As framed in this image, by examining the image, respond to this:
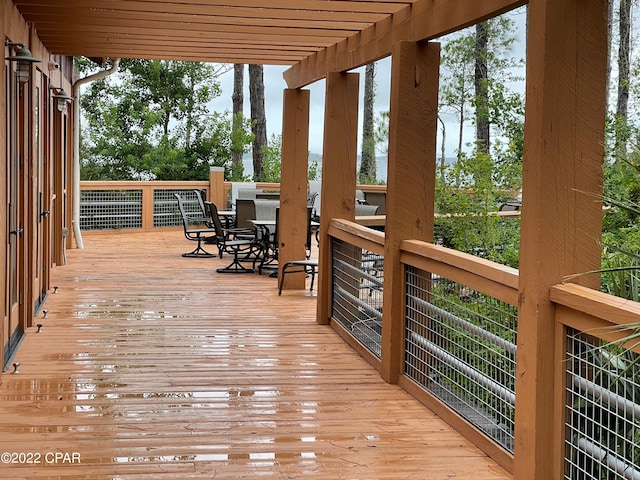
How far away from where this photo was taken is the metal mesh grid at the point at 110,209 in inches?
606

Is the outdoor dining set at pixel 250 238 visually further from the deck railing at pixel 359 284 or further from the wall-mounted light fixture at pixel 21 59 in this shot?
the wall-mounted light fixture at pixel 21 59

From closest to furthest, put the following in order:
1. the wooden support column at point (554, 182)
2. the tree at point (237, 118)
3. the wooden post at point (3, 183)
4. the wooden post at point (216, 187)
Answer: the wooden support column at point (554, 182) → the wooden post at point (3, 183) → the wooden post at point (216, 187) → the tree at point (237, 118)

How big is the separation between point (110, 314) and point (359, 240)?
2.53 metres

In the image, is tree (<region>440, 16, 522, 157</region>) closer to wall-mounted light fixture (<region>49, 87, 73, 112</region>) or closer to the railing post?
the railing post

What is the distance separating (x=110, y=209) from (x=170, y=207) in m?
1.30

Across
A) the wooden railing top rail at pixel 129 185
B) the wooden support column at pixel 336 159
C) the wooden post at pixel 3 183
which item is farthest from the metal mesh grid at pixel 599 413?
the wooden railing top rail at pixel 129 185

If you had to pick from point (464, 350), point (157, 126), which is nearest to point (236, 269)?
point (464, 350)

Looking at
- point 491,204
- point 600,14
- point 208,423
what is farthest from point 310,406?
point 491,204

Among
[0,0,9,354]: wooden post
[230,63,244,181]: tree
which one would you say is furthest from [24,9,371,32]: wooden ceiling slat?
[230,63,244,181]: tree

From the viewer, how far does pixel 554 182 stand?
3.68 meters

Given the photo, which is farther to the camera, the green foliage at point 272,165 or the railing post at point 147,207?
the green foliage at point 272,165

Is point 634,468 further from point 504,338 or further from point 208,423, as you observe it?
point 208,423

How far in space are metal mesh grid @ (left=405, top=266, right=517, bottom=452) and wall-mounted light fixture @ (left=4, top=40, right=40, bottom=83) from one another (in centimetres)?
286

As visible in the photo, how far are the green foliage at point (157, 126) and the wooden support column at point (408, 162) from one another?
51.2 ft
